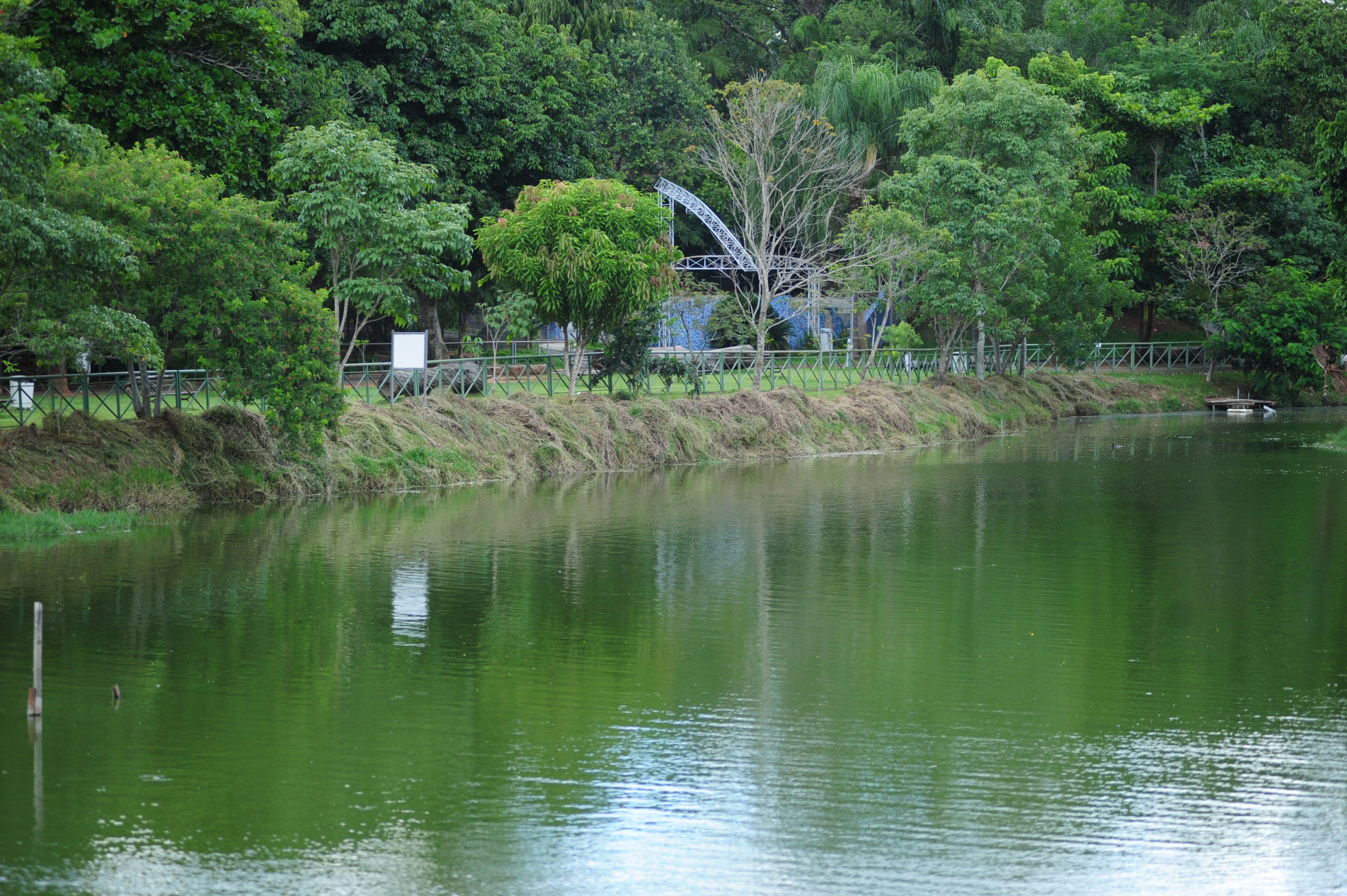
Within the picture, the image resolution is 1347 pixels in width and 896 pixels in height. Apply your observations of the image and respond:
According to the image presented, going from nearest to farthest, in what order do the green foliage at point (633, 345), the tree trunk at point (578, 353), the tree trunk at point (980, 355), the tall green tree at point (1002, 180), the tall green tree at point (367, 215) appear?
the tall green tree at point (367, 215)
the tree trunk at point (578, 353)
the green foliage at point (633, 345)
the tall green tree at point (1002, 180)
the tree trunk at point (980, 355)

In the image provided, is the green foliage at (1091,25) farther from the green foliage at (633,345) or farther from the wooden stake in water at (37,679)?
the wooden stake in water at (37,679)

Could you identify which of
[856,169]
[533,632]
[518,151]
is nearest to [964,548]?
[533,632]

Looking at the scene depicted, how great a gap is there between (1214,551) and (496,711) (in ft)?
42.2

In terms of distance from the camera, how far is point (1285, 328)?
4991 centimetres

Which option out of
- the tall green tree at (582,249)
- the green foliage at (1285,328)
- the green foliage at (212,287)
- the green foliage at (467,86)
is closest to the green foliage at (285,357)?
the green foliage at (212,287)

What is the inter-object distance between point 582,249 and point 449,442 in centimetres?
553

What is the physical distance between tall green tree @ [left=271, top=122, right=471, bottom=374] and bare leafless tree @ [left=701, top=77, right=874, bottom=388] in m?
9.86

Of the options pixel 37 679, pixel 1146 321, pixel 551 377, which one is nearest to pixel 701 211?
pixel 1146 321

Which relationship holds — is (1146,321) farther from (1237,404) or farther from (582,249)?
(582,249)

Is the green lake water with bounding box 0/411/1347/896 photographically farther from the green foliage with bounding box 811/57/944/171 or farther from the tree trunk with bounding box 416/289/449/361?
the green foliage with bounding box 811/57/944/171

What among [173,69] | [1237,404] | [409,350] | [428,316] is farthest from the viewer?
[1237,404]

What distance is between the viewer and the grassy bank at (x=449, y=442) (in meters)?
21.5

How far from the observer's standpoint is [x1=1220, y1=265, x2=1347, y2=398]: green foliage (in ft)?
164

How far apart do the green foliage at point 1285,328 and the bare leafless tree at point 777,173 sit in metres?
14.6
